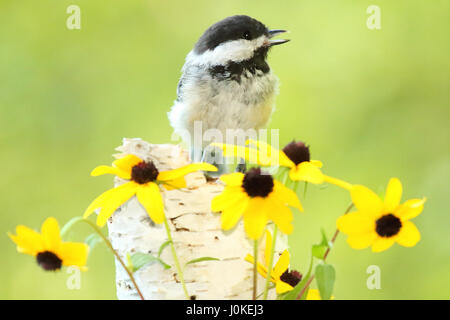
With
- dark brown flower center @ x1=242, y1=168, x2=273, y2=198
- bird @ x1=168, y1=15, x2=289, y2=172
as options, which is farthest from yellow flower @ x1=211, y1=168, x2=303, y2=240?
bird @ x1=168, y1=15, x2=289, y2=172

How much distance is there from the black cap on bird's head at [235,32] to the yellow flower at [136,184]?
0.83 meters

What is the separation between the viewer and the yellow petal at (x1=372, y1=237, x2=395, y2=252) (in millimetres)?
638

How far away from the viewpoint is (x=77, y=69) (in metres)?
2.45

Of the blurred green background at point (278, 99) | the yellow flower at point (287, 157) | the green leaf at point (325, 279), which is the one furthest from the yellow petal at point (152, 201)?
the blurred green background at point (278, 99)

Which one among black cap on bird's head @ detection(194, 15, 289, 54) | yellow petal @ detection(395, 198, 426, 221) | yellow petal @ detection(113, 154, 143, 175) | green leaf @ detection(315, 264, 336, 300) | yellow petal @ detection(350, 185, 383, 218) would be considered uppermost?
black cap on bird's head @ detection(194, 15, 289, 54)

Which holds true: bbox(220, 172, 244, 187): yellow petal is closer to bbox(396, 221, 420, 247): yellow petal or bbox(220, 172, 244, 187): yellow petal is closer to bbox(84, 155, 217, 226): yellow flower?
bbox(84, 155, 217, 226): yellow flower

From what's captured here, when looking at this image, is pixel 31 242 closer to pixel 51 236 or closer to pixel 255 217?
pixel 51 236

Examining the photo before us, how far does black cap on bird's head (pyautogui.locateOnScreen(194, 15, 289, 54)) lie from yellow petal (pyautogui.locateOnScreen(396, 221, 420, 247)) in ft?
2.88

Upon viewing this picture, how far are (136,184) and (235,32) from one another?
88 cm

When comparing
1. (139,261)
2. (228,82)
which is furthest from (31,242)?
(228,82)

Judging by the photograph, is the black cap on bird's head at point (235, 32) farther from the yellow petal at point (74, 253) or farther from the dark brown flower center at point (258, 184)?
the yellow petal at point (74, 253)

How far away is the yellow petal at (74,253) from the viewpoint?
602 mm

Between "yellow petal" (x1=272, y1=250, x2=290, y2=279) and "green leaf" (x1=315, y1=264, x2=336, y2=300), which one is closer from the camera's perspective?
"green leaf" (x1=315, y1=264, x2=336, y2=300)
